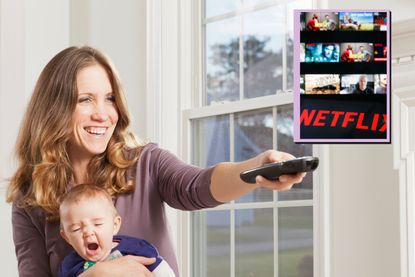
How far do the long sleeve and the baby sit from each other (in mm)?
147

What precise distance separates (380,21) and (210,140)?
1.47 m

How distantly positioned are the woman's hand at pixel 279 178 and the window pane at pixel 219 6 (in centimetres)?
184

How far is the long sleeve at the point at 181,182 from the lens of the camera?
7.09 ft

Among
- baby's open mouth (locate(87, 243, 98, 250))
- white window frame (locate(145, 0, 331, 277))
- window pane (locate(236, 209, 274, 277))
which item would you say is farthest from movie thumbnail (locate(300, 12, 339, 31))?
white window frame (locate(145, 0, 331, 277))

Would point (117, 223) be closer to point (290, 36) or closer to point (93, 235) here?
point (93, 235)

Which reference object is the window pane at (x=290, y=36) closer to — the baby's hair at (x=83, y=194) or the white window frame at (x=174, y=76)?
the white window frame at (x=174, y=76)

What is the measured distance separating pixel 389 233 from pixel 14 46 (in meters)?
2.40

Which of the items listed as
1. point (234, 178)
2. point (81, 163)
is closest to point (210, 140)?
point (81, 163)

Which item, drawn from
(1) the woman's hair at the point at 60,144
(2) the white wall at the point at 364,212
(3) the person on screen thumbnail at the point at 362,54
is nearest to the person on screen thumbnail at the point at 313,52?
(3) the person on screen thumbnail at the point at 362,54

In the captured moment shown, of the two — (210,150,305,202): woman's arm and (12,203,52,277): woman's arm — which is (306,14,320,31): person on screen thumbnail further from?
(12,203,52,277): woman's arm

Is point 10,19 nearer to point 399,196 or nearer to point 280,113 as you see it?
point 280,113

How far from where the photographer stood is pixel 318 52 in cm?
236

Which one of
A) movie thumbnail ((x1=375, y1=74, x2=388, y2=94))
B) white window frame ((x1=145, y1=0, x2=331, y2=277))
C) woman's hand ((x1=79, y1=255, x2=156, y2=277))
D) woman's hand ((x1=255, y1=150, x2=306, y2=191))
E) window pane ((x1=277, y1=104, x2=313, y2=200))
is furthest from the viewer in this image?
white window frame ((x1=145, y1=0, x2=331, y2=277))

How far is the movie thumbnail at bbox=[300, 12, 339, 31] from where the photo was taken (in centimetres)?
233
